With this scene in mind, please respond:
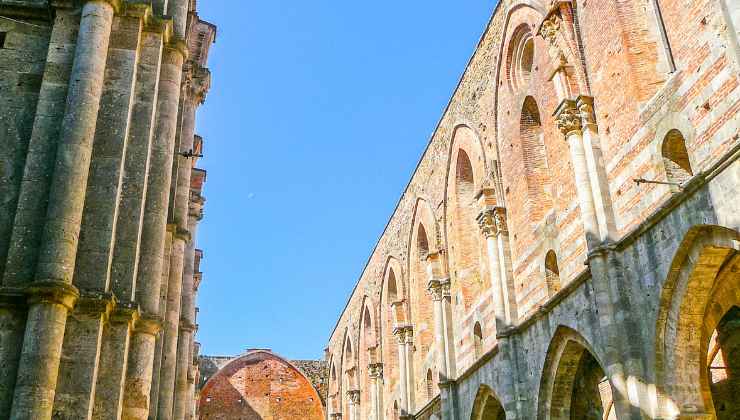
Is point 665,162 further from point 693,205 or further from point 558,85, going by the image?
point 558,85

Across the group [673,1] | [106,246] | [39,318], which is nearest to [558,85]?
[673,1]

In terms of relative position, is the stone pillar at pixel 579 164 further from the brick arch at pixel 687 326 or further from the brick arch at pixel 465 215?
the brick arch at pixel 465 215

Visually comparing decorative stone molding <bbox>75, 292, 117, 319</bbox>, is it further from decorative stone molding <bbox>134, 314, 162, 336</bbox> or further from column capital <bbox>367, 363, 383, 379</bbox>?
column capital <bbox>367, 363, 383, 379</bbox>

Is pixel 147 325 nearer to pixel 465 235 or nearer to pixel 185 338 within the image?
pixel 185 338

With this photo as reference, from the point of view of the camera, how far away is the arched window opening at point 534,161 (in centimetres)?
1504

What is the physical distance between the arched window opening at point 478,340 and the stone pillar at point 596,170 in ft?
21.2

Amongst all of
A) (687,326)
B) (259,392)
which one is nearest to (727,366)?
(687,326)

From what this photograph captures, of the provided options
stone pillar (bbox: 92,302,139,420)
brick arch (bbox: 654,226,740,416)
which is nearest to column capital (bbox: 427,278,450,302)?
brick arch (bbox: 654,226,740,416)

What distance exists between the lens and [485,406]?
17062 mm

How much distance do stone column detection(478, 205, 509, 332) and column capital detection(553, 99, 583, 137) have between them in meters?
3.87

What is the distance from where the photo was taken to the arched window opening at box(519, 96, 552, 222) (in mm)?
15039

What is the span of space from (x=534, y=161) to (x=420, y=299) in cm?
854

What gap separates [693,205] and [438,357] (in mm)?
11092

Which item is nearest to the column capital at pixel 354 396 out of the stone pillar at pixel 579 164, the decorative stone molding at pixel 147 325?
the stone pillar at pixel 579 164
